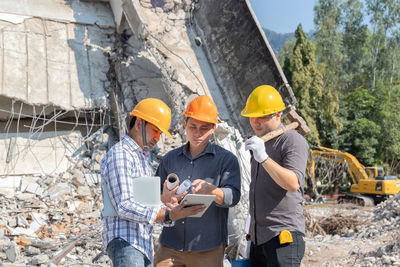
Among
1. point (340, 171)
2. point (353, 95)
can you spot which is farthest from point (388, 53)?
point (340, 171)

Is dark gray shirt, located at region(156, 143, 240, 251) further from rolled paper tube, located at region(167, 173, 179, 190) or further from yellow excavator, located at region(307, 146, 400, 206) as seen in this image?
yellow excavator, located at region(307, 146, 400, 206)

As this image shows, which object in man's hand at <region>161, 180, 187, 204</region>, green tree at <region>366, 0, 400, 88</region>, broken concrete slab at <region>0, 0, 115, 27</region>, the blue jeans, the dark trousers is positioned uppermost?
green tree at <region>366, 0, 400, 88</region>

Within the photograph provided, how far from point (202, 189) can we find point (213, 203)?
0.69 feet

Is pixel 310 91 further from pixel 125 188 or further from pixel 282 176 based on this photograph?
pixel 125 188

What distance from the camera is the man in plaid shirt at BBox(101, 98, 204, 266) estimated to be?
7.06ft

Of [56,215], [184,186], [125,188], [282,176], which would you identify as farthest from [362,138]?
[125,188]

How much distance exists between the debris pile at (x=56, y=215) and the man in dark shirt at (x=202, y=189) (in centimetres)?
196

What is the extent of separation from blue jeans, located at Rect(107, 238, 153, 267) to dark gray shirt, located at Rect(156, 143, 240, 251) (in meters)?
0.50

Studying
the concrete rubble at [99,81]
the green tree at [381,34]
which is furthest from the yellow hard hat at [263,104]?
the green tree at [381,34]

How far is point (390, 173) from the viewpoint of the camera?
21.8 m

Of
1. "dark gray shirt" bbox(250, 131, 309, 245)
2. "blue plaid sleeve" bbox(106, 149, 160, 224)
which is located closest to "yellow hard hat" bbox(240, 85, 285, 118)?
"dark gray shirt" bbox(250, 131, 309, 245)

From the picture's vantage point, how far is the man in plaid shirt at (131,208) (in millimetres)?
2150

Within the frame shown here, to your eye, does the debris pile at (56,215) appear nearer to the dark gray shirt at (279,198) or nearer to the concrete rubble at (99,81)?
the concrete rubble at (99,81)

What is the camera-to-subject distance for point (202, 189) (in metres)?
2.54
